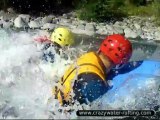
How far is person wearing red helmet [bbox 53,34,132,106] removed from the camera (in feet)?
17.7

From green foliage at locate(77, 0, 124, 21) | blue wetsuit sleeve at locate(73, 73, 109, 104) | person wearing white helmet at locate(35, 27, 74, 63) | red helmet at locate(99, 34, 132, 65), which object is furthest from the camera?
green foliage at locate(77, 0, 124, 21)

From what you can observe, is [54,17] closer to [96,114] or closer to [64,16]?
[64,16]

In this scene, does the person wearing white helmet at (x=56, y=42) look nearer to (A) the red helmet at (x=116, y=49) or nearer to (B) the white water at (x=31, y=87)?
(B) the white water at (x=31, y=87)

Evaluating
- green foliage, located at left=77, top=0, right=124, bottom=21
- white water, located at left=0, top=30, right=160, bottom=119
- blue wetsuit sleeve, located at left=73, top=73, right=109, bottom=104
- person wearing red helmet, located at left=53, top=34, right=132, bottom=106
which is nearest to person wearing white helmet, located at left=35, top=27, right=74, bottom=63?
white water, located at left=0, top=30, right=160, bottom=119

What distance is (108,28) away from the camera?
8820mm

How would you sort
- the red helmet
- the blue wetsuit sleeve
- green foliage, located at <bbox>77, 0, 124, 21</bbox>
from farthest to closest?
green foliage, located at <bbox>77, 0, 124, 21</bbox> → the red helmet → the blue wetsuit sleeve

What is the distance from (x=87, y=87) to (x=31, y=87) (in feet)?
2.77

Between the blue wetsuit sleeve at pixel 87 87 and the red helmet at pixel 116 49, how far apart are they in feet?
1.59

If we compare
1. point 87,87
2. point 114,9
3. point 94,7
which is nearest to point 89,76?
point 87,87

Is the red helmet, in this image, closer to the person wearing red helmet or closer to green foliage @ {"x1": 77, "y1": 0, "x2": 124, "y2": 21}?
the person wearing red helmet

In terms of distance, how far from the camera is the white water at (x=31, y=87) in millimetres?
5434

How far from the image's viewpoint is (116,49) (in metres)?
5.84

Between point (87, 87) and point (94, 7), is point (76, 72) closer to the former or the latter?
point (87, 87)

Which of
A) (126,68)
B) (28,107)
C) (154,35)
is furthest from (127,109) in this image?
(154,35)
